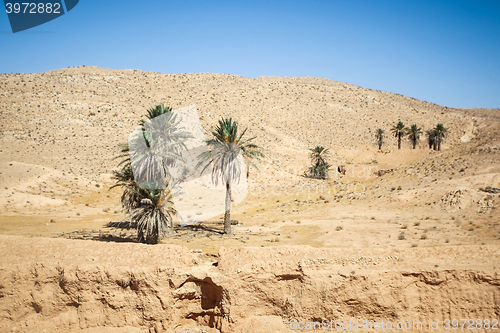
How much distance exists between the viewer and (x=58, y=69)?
3125 inches

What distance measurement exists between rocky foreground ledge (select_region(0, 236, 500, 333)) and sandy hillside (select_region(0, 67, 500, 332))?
0.05m

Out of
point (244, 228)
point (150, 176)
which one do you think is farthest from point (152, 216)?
point (244, 228)

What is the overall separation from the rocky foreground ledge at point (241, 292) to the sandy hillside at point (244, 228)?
45 mm

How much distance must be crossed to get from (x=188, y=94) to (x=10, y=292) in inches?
2522

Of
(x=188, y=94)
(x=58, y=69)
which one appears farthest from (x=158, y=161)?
(x=58, y=69)

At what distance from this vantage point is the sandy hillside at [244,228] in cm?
1043

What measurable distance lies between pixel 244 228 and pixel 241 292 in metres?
13.0

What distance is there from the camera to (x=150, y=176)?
2127cm

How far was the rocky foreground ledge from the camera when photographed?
33.9ft

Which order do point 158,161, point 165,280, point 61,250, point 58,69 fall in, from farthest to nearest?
point 58,69 → point 158,161 → point 61,250 → point 165,280

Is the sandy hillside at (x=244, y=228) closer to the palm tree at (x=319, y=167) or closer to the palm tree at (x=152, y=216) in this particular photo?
→ the palm tree at (x=319, y=167)

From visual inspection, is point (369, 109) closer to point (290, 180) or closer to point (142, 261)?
point (290, 180)

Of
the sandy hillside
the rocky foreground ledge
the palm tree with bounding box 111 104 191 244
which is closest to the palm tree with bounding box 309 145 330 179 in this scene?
the sandy hillside

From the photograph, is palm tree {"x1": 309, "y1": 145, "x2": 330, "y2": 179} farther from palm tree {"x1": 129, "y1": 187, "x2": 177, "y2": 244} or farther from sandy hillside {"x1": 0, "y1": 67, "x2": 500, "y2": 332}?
palm tree {"x1": 129, "y1": 187, "x2": 177, "y2": 244}
